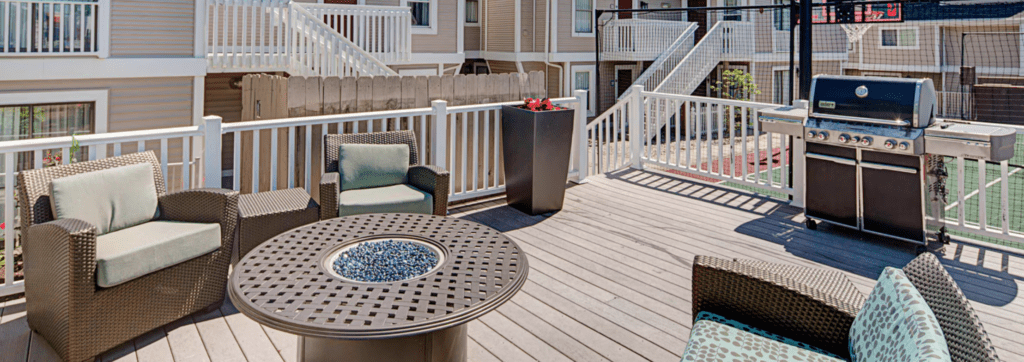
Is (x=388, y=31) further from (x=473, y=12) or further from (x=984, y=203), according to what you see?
(x=984, y=203)

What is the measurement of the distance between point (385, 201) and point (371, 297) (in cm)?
180

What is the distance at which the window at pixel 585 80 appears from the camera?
15.3m

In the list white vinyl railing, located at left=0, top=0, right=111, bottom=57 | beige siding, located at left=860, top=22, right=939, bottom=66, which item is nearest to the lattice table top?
white vinyl railing, located at left=0, top=0, right=111, bottom=57

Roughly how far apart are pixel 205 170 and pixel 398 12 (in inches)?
295

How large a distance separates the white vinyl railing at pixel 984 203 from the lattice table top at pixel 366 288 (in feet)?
10.7

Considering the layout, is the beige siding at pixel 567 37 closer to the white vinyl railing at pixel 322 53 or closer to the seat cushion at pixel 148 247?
the white vinyl railing at pixel 322 53

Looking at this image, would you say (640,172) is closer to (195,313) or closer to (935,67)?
(195,313)

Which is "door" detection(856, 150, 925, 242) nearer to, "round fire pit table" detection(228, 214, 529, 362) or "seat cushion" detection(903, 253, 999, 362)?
"seat cushion" detection(903, 253, 999, 362)

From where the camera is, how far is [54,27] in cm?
698

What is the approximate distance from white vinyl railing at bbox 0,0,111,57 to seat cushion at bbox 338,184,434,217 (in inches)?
209

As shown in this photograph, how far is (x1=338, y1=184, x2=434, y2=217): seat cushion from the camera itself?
142 inches

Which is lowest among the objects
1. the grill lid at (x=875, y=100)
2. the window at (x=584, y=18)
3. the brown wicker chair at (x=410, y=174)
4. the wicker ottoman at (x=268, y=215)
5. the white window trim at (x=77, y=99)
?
the wicker ottoman at (x=268, y=215)

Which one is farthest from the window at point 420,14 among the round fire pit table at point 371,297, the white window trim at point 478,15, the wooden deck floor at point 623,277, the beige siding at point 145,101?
the round fire pit table at point 371,297

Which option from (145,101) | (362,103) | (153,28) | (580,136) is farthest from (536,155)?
(145,101)
